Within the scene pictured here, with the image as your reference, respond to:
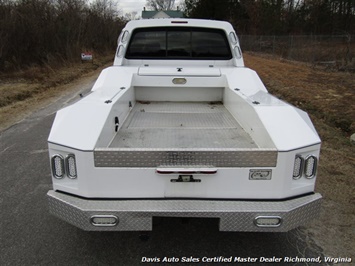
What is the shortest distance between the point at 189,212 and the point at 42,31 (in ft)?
57.4

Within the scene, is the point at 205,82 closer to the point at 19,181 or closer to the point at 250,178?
the point at 250,178

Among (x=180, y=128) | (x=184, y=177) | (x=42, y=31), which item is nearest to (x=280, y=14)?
(x=42, y=31)

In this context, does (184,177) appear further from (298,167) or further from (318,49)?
(318,49)

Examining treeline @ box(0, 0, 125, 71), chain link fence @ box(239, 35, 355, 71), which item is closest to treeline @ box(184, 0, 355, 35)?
chain link fence @ box(239, 35, 355, 71)

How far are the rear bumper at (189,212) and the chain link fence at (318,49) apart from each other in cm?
1636

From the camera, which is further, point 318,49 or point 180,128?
point 318,49

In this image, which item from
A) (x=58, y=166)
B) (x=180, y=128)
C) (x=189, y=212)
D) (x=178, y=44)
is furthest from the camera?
(x=178, y=44)

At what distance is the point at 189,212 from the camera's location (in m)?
2.46

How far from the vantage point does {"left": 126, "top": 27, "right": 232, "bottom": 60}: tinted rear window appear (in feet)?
17.3

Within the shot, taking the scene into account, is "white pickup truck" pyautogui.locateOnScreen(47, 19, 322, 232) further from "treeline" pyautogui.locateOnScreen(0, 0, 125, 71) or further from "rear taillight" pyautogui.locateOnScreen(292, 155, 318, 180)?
"treeline" pyautogui.locateOnScreen(0, 0, 125, 71)

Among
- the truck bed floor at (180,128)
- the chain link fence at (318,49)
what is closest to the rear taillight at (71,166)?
the truck bed floor at (180,128)

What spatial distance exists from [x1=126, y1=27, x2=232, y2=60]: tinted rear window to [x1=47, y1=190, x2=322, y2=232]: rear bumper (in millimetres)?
3316

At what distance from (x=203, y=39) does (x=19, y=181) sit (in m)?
3.46

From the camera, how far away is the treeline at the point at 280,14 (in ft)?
137
